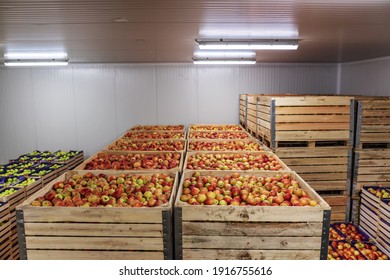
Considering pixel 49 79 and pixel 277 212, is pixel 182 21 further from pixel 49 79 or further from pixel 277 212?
pixel 49 79

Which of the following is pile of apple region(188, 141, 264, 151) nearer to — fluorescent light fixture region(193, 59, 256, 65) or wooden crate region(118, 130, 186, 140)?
wooden crate region(118, 130, 186, 140)

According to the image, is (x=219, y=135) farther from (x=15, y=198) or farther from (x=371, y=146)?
(x=15, y=198)

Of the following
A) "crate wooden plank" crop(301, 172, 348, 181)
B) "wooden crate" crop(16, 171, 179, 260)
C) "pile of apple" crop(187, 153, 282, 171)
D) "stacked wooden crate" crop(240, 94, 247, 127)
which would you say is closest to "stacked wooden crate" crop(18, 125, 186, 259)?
"wooden crate" crop(16, 171, 179, 260)

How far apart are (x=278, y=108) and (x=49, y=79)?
8.77 metres

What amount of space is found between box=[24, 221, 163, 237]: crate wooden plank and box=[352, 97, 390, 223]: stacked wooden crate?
4.78m

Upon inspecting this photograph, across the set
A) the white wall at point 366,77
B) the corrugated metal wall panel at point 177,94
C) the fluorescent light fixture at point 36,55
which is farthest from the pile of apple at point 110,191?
the white wall at point 366,77

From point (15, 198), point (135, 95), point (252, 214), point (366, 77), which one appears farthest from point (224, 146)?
point (366, 77)

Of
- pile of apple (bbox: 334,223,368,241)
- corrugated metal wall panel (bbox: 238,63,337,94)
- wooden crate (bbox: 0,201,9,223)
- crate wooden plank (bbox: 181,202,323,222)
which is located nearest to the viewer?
crate wooden plank (bbox: 181,202,323,222)

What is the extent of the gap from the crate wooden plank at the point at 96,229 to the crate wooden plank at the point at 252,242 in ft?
1.21

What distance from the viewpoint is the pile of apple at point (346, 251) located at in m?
5.34

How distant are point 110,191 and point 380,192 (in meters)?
5.06

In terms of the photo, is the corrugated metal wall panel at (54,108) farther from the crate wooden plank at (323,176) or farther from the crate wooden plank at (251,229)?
the crate wooden plank at (251,229)

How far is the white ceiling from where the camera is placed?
389 centimetres

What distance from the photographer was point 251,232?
3.18 metres
